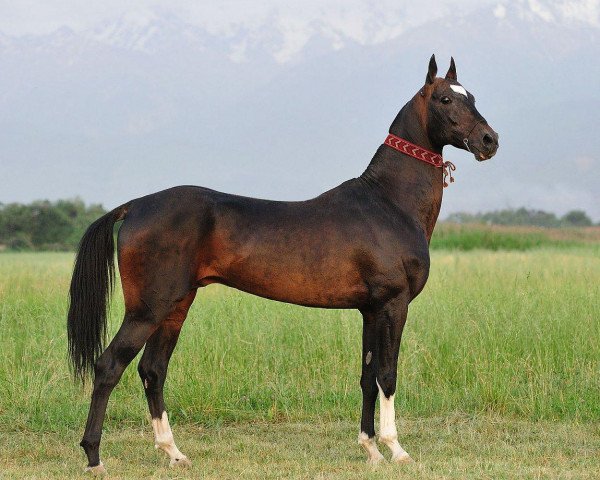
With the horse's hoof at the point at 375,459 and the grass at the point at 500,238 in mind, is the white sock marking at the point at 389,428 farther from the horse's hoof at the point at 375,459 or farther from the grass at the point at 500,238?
the grass at the point at 500,238

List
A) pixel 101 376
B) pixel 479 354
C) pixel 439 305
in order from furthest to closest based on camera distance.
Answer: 1. pixel 439 305
2. pixel 479 354
3. pixel 101 376

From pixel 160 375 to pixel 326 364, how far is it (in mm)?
2513

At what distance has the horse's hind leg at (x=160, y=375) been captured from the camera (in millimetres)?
5070

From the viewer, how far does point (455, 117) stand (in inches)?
195

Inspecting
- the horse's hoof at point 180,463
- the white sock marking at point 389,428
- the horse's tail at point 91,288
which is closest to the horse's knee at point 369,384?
the white sock marking at point 389,428

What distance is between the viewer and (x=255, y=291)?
4.88 meters

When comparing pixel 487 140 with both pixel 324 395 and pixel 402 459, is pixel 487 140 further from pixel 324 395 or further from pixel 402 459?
pixel 324 395

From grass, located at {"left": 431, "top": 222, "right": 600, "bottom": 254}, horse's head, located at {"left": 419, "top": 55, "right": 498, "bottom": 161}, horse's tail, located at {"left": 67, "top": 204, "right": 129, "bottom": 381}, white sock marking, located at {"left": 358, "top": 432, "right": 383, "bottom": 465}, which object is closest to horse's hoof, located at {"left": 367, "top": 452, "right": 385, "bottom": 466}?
white sock marking, located at {"left": 358, "top": 432, "right": 383, "bottom": 465}

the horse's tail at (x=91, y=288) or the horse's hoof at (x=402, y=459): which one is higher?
the horse's tail at (x=91, y=288)

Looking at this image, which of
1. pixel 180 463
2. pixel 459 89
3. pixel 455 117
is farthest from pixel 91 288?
pixel 459 89

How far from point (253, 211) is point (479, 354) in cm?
342

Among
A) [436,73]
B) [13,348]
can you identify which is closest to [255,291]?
[436,73]

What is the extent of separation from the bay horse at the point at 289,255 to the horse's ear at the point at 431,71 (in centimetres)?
1

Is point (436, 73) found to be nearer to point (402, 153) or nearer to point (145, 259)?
point (402, 153)
